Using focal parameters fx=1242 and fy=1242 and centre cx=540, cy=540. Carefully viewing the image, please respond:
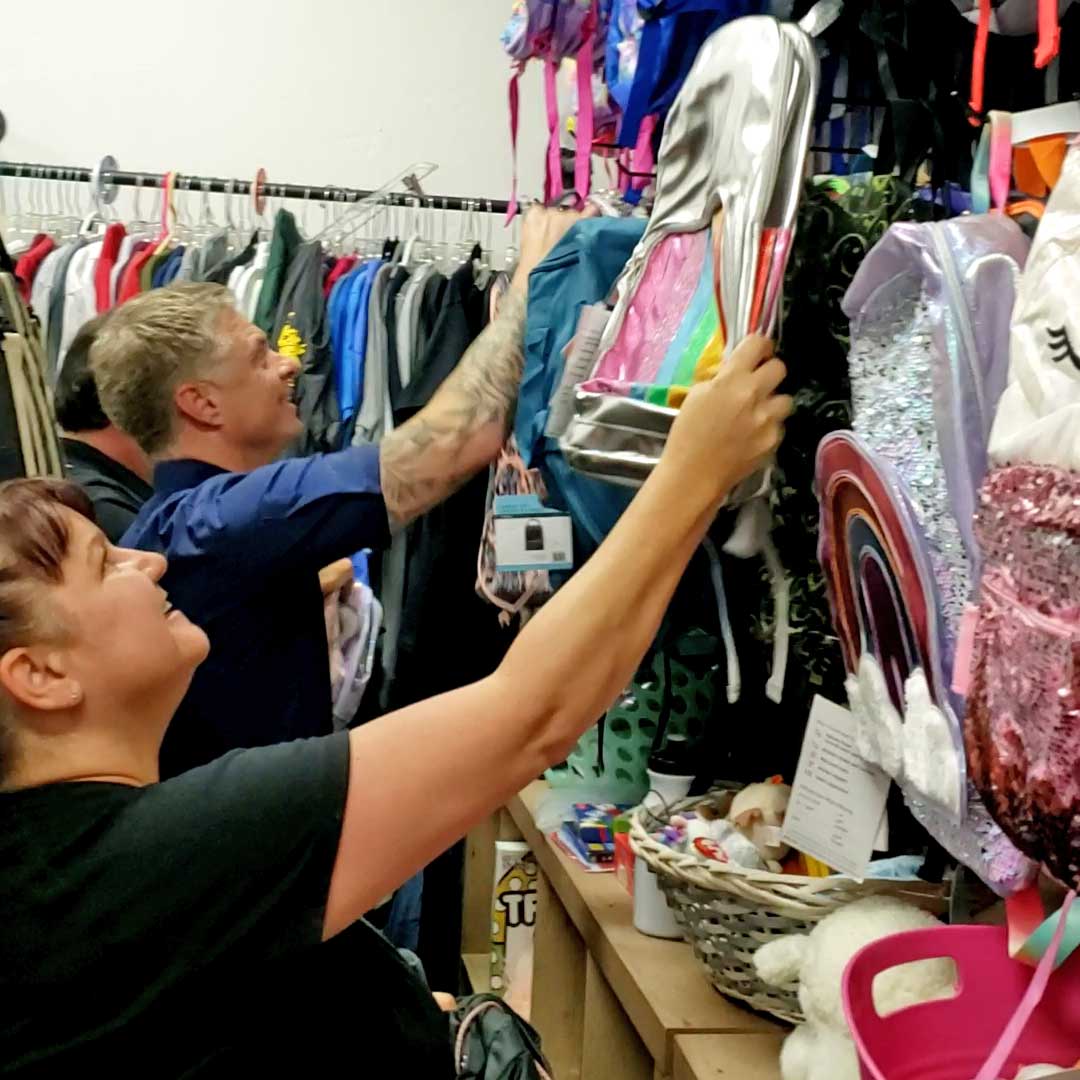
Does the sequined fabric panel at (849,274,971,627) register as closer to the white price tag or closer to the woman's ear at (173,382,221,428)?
the white price tag

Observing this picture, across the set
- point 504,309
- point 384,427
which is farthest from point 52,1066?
point 384,427

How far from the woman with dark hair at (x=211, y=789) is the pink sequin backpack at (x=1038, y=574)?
0.26 meters

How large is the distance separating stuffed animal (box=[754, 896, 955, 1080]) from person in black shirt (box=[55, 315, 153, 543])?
113 cm

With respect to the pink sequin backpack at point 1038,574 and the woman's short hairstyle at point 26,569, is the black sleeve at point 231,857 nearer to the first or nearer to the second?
the woman's short hairstyle at point 26,569

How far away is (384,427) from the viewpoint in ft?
7.32

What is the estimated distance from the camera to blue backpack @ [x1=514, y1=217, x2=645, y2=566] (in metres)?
1.17

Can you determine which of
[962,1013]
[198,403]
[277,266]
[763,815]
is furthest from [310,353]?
[962,1013]

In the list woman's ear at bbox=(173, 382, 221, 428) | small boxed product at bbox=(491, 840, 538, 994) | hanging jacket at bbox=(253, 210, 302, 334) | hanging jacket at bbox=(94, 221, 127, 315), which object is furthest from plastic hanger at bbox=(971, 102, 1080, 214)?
hanging jacket at bbox=(94, 221, 127, 315)

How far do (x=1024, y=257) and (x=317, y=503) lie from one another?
27.6 inches

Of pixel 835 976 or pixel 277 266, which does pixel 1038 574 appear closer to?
pixel 835 976

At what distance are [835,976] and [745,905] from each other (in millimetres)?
128

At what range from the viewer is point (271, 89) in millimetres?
2893

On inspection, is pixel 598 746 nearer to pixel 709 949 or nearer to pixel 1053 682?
pixel 709 949

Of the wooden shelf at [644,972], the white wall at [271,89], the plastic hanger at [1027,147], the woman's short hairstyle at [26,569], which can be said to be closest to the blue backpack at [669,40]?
the plastic hanger at [1027,147]
